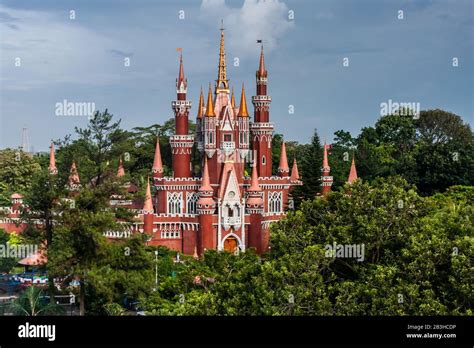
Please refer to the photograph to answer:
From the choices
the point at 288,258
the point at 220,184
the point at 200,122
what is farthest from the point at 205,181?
the point at 288,258

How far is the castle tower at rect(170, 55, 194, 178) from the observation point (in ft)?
146

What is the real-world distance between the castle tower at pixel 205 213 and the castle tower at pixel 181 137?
1981mm

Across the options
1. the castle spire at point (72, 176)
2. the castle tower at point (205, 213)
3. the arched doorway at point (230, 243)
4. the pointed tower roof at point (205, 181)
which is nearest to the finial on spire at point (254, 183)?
the castle tower at point (205, 213)

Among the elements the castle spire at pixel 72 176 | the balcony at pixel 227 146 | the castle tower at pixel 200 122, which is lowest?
the castle spire at pixel 72 176

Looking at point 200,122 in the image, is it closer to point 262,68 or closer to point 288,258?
point 262,68

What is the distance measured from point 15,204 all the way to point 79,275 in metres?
25.6

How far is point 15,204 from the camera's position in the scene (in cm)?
4616

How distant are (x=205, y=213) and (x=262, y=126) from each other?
6881 mm

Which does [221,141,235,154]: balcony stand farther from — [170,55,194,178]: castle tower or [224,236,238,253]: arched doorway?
[224,236,238,253]: arched doorway

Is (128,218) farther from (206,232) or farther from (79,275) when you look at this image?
(206,232)

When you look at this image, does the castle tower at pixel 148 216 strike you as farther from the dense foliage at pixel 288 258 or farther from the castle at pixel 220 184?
the dense foliage at pixel 288 258

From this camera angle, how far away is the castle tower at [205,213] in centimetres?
4241
